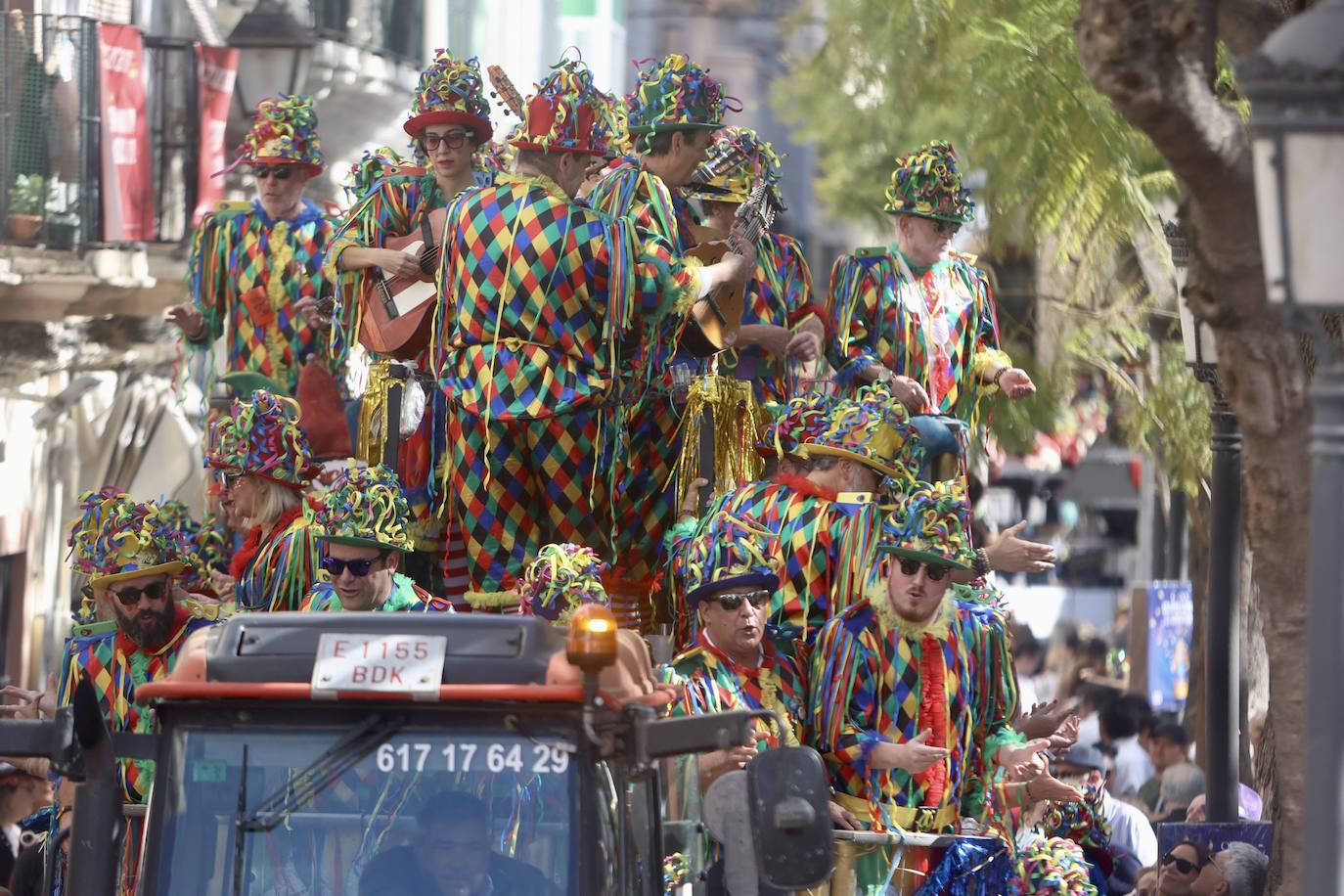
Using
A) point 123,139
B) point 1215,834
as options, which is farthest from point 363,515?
point 123,139

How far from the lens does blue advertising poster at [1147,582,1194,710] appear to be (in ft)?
56.4

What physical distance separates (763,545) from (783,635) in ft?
2.08

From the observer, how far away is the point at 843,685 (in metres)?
8.69

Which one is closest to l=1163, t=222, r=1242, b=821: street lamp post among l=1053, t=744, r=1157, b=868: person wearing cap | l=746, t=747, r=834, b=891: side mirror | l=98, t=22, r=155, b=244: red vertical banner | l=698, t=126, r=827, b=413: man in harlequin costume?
l=1053, t=744, r=1157, b=868: person wearing cap

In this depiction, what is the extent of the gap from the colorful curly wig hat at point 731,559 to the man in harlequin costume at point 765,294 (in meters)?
1.66

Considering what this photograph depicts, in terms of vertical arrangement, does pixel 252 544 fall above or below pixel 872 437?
below

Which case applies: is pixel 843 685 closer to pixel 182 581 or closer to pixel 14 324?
pixel 182 581

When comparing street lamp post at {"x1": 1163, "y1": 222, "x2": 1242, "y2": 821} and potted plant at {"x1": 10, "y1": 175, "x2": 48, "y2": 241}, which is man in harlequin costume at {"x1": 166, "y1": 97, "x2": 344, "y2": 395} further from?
potted plant at {"x1": 10, "y1": 175, "x2": 48, "y2": 241}

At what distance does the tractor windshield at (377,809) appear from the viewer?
6391mm

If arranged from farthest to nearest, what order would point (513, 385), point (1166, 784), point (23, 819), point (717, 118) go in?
point (1166, 784), point (23, 819), point (717, 118), point (513, 385)

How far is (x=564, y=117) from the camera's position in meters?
9.25

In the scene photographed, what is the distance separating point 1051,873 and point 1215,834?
1737 millimetres

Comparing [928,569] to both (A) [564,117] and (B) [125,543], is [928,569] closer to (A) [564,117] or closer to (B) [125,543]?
(A) [564,117]

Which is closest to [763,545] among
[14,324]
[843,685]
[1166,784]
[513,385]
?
[843,685]
